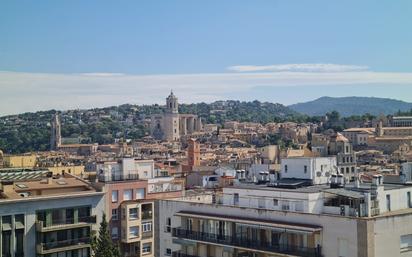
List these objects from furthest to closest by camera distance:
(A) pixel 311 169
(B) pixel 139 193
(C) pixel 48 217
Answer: (B) pixel 139 193, (C) pixel 48 217, (A) pixel 311 169

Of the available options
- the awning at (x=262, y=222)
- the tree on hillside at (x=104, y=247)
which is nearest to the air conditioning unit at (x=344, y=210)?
the awning at (x=262, y=222)

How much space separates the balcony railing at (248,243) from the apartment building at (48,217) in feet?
30.0

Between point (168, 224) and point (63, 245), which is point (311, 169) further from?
point (63, 245)

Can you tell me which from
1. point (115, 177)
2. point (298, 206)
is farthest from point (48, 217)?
point (298, 206)

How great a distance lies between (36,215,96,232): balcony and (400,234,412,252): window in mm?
20819

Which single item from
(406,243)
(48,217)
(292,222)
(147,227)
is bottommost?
(147,227)

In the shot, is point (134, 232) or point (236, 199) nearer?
point (236, 199)

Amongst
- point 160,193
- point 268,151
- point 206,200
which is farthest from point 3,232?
point 268,151

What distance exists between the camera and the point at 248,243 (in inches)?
1120

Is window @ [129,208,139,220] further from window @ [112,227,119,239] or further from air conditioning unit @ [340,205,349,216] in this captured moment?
air conditioning unit @ [340,205,349,216]

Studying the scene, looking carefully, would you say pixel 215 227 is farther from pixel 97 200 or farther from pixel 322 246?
pixel 97 200

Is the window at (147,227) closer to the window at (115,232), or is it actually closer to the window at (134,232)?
the window at (134,232)

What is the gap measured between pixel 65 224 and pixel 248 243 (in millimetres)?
14628

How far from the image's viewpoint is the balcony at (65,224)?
3699cm
